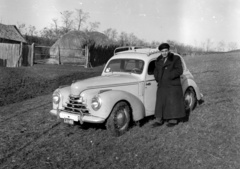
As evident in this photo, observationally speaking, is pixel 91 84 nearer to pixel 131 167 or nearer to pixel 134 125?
pixel 134 125

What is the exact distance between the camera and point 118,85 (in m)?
5.96

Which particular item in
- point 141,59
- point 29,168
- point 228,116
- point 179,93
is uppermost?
point 141,59

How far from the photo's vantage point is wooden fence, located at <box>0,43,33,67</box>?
1867 cm

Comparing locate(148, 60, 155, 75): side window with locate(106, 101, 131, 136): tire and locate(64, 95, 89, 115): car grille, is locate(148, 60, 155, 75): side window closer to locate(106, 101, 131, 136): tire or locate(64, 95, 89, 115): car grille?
locate(106, 101, 131, 136): tire

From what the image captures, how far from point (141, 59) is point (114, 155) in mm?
2610

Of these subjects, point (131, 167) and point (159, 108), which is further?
point (159, 108)

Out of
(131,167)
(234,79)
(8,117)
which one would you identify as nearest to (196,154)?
(131,167)

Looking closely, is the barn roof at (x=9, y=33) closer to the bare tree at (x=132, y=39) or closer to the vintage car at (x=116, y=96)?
the bare tree at (x=132, y=39)

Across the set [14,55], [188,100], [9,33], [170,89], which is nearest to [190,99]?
[188,100]

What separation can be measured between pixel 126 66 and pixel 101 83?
3.75 feet

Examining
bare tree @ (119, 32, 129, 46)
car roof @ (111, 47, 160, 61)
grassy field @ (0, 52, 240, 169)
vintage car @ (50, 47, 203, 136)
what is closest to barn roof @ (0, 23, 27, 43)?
bare tree @ (119, 32, 129, 46)

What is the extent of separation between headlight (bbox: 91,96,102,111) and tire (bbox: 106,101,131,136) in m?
0.33

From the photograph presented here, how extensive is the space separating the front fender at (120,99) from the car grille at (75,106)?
16.6 inches

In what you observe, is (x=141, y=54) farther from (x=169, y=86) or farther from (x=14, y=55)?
(x=14, y=55)
